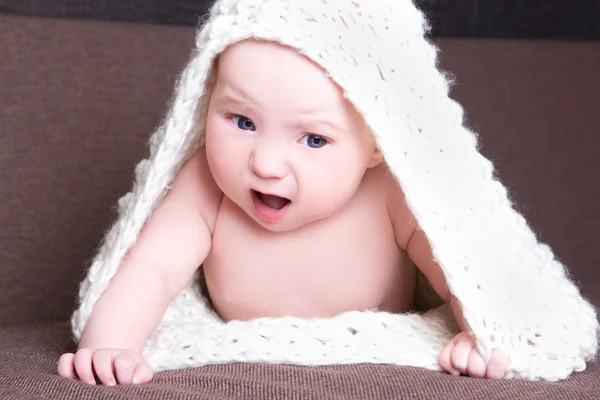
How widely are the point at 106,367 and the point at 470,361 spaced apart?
0.38m

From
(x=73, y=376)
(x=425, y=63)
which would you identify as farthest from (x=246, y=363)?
(x=425, y=63)

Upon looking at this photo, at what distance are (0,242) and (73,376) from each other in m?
0.52

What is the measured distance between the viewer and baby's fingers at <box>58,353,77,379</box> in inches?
37.2

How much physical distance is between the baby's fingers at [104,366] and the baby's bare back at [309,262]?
226 millimetres

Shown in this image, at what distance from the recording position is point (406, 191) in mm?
997

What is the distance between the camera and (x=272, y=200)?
3.44ft

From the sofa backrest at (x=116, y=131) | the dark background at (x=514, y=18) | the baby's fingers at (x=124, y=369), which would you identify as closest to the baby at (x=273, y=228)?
the baby's fingers at (x=124, y=369)

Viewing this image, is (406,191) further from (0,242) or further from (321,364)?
(0,242)

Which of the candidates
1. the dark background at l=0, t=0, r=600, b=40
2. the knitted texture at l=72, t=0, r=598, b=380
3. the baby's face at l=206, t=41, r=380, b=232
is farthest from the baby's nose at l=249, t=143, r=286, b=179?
the dark background at l=0, t=0, r=600, b=40

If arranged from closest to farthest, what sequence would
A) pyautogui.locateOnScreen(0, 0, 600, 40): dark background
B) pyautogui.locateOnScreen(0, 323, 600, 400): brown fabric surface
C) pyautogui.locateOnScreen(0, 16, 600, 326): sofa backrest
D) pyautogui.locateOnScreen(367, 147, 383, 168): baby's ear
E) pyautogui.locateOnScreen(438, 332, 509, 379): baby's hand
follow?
pyautogui.locateOnScreen(0, 323, 600, 400): brown fabric surface → pyautogui.locateOnScreen(438, 332, 509, 379): baby's hand → pyautogui.locateOnScreen(367, 147, 383, 168): baby's ear → pyautogui.locateOnScreen(0, 16, 600, 326): sofa backrest → pyautogui.locateOnScreen(0, 0, 600, 40): dark background

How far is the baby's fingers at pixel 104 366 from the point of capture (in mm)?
916

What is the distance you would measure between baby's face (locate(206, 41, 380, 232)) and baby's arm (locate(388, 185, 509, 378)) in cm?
9

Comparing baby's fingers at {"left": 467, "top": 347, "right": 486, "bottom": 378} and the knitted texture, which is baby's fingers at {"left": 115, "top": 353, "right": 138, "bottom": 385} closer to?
the knitted texture

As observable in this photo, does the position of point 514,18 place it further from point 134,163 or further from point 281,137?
point 281,137
